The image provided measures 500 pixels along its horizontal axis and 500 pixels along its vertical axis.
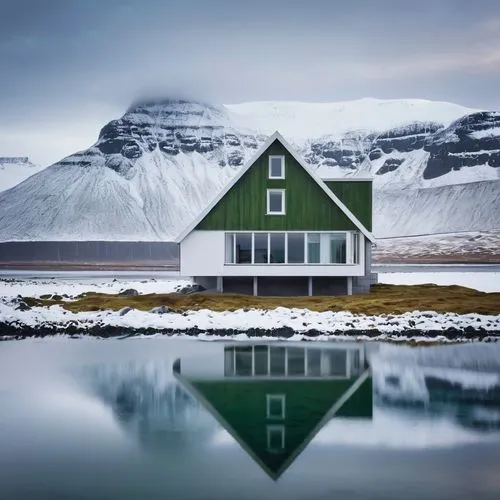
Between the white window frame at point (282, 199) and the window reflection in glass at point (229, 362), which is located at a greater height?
the white window frame at point (282, 199)

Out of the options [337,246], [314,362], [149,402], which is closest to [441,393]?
[314,362]

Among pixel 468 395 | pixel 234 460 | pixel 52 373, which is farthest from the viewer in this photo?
pixel 52 373

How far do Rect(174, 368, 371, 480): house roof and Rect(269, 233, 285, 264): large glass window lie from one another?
2053 cm

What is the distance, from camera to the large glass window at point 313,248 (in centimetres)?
4403

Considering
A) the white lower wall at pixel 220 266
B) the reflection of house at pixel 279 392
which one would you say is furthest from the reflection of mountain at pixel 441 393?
the white lower wall at pixel 220 266

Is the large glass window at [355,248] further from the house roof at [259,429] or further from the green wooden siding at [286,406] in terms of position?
the green wooden siding at [286,406]

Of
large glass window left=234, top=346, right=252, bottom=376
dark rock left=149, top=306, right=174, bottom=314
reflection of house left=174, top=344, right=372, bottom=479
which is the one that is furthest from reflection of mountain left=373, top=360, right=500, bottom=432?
dark rock left=149, top=306, right=174, bottom=314

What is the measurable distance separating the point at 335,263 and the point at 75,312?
14.2 metres

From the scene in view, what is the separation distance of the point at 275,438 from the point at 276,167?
29154mm

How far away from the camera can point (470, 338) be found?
30.7 metres

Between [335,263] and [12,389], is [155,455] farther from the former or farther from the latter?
[335,263]

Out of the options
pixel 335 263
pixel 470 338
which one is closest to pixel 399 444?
pixel 470 338

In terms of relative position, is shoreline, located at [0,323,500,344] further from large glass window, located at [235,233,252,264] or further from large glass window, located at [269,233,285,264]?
large glass window, located at [269,233,285,264]

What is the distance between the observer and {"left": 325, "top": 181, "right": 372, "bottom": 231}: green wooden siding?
48.0 meters
